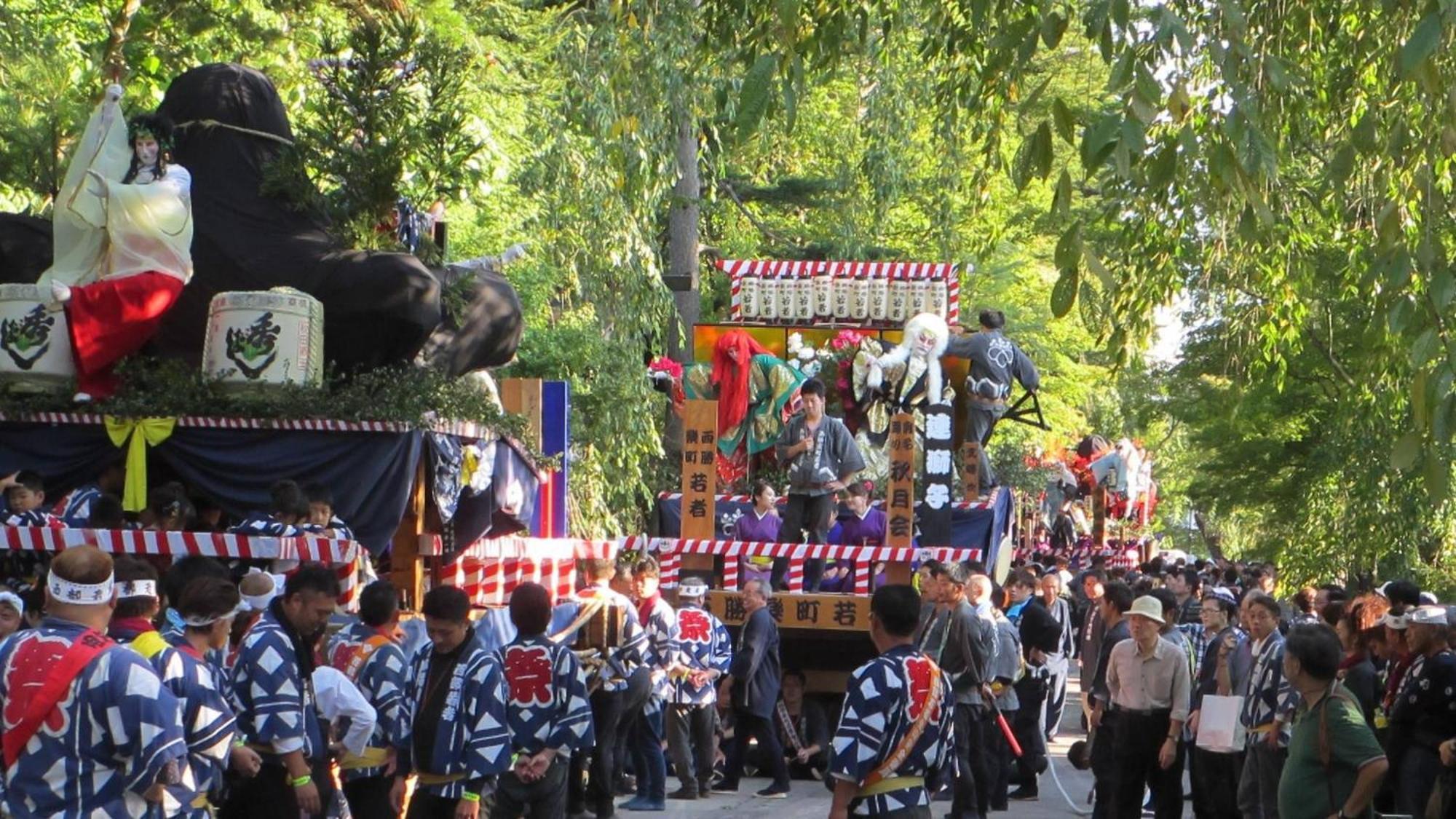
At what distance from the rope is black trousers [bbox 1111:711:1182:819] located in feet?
25.6

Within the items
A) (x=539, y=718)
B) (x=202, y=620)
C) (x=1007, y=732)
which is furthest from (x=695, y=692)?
(x=202, y=620)

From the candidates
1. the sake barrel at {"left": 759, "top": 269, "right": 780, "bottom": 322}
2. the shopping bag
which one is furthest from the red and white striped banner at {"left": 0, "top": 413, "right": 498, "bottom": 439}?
the sake barrel at {"left": 759, "top": 269, "right": 780, "bottom": 322}

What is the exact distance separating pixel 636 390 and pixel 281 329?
30.3 feet

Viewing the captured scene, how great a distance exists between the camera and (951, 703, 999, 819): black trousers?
13234mm

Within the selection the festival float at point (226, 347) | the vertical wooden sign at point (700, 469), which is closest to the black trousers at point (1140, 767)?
the festival float at point (226, 347)

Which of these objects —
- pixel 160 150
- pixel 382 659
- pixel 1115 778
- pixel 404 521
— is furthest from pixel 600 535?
pixel 382 659

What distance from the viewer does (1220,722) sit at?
1203cm

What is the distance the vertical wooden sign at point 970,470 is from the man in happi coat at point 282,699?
1246 centimetres

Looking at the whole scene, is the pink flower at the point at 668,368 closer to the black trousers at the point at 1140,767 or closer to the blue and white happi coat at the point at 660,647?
the blue and white happi coat at the point at 660,647

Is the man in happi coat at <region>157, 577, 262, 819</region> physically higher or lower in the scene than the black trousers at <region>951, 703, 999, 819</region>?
higher

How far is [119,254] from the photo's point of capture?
1434 centimetres

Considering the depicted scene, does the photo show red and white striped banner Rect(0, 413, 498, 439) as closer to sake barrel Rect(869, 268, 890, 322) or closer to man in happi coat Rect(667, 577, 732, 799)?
man in happi coat Rect(667, 577, 732, 799)

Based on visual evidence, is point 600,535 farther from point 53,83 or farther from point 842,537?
point 53,83

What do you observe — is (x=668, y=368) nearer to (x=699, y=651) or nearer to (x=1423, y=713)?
(x=699, y=651)
